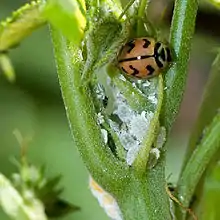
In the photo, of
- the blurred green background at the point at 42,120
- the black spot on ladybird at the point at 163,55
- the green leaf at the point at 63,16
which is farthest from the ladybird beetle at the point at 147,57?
the blurred green background at the point at 42,120

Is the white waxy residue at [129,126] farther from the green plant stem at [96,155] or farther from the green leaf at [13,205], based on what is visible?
the green leaf at [13,205]

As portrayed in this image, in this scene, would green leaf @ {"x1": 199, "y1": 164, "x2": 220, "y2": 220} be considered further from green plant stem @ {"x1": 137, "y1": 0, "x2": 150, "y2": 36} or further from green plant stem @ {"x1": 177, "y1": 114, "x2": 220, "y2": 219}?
green plant stem @ {"x1": 137, "y1": 0, "x2": 150, "y2": 36}

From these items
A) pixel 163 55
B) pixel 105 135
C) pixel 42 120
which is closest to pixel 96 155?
pixel 105 135

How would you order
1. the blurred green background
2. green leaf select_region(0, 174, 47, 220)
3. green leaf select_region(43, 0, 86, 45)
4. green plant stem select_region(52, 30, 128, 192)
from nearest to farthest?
green leaf select_region(43, 0, 86, 45)
green plant stem select_region(52, 30, 128, 192)
green leaf select_region(0, 174, 47, 220)
the blurred green background

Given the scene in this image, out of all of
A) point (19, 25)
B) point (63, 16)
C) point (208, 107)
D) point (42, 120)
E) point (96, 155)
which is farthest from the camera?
point (42, 120)

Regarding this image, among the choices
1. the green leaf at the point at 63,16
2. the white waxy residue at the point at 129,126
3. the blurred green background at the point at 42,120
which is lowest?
the blurred green background at the point at 42,120

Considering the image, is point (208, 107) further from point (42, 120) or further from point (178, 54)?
point (42, 120)

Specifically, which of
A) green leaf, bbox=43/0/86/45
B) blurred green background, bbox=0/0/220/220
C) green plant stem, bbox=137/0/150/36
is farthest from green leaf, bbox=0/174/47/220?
blurred green background, bbox=0/0/220/220
